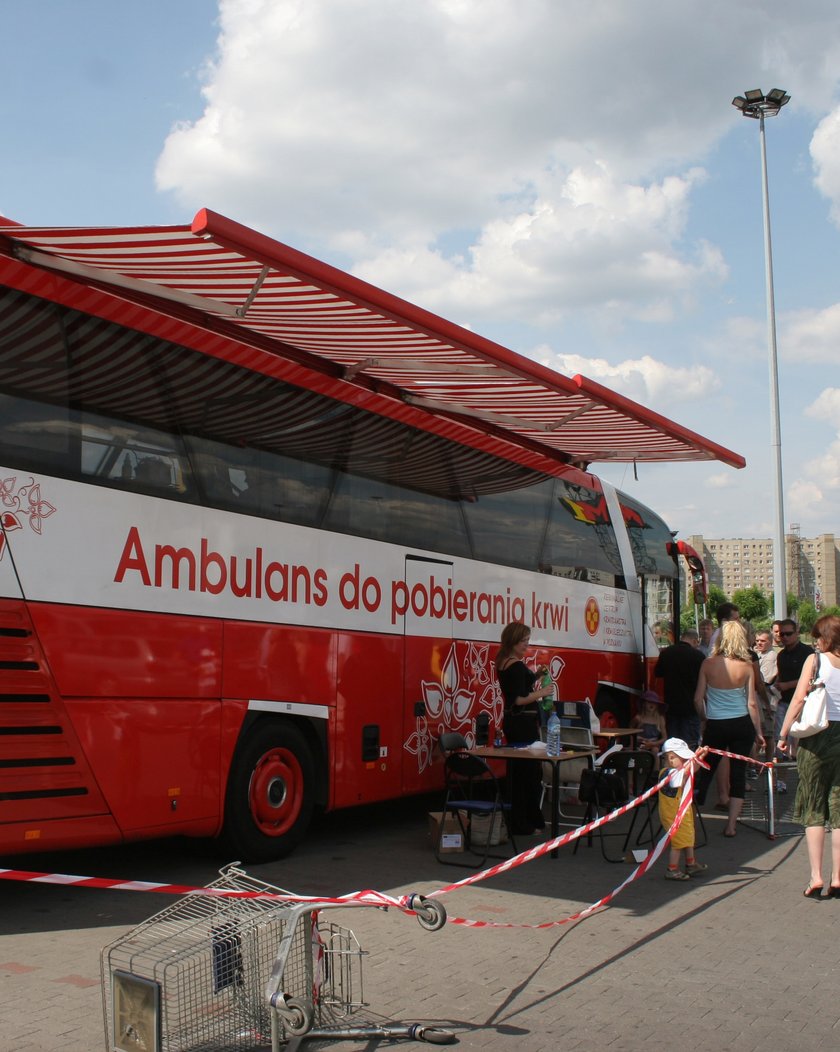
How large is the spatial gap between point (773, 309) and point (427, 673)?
17332 mm

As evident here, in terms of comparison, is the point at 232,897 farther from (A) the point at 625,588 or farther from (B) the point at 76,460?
(A) the point at 625,588

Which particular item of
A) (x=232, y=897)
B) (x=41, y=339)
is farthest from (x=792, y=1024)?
Result: (x=41, y=339)

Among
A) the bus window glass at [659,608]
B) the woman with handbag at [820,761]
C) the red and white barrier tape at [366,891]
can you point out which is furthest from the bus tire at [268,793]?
the bus window glass at [659,608]

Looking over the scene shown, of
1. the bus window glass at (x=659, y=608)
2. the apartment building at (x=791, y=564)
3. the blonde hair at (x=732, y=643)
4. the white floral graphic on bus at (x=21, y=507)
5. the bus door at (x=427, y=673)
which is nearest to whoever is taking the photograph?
the white floral graphic on bus at (x=21, y=507)

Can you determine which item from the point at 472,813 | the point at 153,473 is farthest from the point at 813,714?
the point at 153,473

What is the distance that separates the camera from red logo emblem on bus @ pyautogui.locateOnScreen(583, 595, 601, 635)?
1264 centimetres

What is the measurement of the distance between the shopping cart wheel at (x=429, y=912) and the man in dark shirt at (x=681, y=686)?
818cm

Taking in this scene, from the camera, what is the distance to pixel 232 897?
4.48 meters

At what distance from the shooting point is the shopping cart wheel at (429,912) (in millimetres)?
4344

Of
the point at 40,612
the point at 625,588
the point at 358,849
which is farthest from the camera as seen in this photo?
the point at 625,588

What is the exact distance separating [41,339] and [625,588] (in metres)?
9.00

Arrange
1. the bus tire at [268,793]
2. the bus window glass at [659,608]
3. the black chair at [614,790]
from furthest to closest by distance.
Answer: the bus window glass at [659,608] → the black chair at [614,790] → the bus tire at [268,793]

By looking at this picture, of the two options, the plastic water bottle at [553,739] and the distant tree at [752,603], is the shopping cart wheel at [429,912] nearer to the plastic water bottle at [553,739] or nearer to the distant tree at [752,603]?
the plastic water bottle at [553,739]

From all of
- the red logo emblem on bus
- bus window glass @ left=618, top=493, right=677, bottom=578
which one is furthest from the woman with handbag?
bus window glass @ left=618, top=493, right=677, bottom=578
